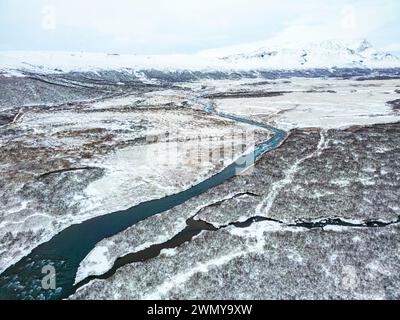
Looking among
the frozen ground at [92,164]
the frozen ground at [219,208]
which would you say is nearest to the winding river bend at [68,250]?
the frozen ground at [219,208]

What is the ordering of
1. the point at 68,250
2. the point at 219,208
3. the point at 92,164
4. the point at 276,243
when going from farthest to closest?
the point at 92,164
the point at 219,208
the point at 68,250
the point at 276,243

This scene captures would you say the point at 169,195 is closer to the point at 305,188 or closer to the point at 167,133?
the point at 305,188

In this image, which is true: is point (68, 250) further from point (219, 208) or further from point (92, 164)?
point (92, 164)

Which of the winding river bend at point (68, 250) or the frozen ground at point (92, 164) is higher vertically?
the frozen ground at point (92, 164)

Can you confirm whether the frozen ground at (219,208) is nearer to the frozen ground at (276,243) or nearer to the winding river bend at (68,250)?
the frozen ground at (276,243)

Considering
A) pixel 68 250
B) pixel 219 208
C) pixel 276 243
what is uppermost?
pixel 219 208

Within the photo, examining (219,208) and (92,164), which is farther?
(92,164)

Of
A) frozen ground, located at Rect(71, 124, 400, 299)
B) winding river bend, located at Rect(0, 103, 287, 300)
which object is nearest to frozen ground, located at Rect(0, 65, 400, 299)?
frozen ground, located at Rect(71, 124, 400, 299)

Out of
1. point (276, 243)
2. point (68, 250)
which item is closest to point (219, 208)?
point (276, 243)
